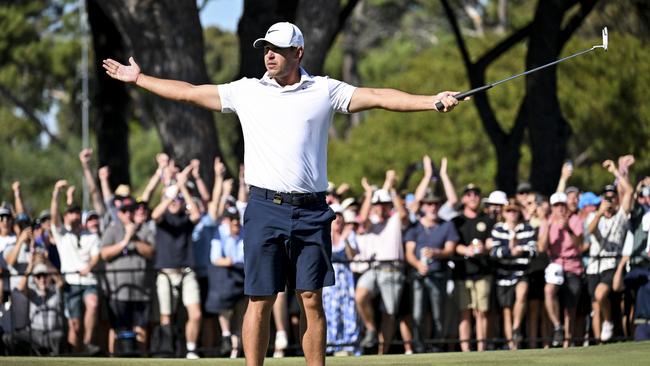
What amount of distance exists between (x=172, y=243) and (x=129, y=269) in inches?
22.3

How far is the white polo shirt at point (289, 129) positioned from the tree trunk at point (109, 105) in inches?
638

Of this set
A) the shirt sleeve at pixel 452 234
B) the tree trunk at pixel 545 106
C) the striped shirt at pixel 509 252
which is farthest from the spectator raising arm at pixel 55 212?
the tree trunk at pixel 545 106

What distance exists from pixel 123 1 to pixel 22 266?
15.3 feet

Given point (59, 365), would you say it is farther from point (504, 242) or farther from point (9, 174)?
point (9, 174)

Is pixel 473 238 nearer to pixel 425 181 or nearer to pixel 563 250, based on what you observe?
pixel 425 181

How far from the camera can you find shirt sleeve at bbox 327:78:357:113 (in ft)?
31.7

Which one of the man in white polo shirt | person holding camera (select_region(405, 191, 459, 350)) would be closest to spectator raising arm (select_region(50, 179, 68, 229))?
the man in white polo shirt

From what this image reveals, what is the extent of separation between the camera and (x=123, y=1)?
20188mm

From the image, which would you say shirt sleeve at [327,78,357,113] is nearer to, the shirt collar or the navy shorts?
the shirt collar

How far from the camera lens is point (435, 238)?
17.3 m

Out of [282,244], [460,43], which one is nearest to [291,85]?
[282,244]

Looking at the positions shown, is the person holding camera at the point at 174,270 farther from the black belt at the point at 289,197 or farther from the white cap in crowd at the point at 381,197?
the black belt at the point at 289,197

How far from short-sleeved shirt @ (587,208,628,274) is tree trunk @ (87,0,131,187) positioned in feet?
33.5

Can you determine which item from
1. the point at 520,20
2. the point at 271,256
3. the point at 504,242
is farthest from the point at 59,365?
→ the point at 520,20
